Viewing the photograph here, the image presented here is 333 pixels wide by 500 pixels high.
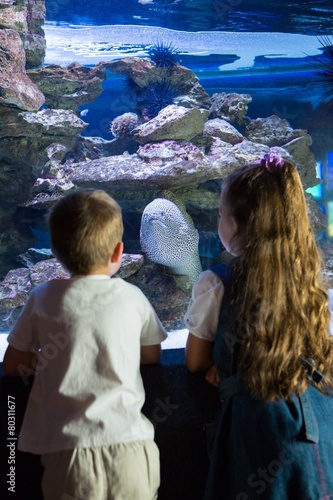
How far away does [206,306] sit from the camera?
4.08ft

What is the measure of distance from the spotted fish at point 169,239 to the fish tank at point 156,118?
0.07 ft

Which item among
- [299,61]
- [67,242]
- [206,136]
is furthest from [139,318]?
[299,61]

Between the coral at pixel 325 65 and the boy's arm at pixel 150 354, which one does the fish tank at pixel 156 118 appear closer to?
the coral at pixel 325 65

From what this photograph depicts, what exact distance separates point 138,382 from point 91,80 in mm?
7606

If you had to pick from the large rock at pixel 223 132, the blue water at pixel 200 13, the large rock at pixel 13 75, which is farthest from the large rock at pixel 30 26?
the large rock at pixel 223 132

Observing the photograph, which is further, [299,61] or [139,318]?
[299,61]

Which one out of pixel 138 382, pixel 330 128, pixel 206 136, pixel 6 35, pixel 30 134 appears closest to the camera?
pixel 138 382

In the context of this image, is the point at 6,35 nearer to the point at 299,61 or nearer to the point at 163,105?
the point at 163,105

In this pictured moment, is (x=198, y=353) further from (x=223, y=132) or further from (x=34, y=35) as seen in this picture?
(x=34, y=35)

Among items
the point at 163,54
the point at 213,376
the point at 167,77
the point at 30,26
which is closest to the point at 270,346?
the point at 213,376

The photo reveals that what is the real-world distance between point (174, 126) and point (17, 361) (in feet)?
18.2

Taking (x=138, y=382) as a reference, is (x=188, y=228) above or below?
below

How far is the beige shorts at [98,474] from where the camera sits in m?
1.02

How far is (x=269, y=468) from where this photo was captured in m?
1.07
